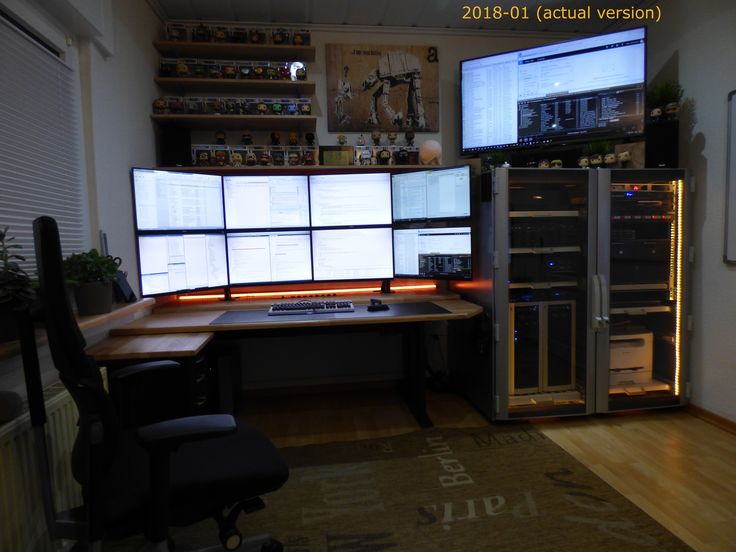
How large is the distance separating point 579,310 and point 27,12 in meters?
3.06

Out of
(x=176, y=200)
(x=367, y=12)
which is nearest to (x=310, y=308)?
(x=176, y=200)

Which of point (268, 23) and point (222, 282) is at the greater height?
point (268, 23)

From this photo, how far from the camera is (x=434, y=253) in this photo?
268 centimetres

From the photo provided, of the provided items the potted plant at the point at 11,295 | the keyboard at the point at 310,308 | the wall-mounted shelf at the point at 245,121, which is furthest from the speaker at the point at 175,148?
the potted plant at the point at 11,295

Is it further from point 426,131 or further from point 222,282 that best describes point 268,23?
point 222,282

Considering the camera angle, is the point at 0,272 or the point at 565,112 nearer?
the point at 0,272

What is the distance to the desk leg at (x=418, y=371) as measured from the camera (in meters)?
2.54

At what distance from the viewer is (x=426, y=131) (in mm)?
3113

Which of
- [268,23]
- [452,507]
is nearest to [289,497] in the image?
[452,507]

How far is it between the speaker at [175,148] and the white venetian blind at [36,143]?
786 millimetres

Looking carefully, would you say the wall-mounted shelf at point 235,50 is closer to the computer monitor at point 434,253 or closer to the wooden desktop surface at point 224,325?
the computer monitor at point 434,253

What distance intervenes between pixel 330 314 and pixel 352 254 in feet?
2.00

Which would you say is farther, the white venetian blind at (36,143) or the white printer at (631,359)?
the white printer at (631,359)

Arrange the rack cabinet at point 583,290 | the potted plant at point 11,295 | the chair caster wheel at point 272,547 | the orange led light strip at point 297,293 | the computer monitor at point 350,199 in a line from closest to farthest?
the potted plant at point 11,295 → the chair caster wheel at point 272,547 → the rack cabinet at point 583,290 → the computer monitor at point 350,199 → the orange led light strip at point 297,293
